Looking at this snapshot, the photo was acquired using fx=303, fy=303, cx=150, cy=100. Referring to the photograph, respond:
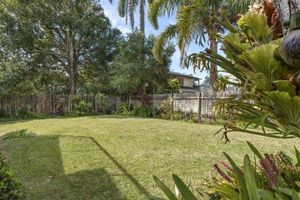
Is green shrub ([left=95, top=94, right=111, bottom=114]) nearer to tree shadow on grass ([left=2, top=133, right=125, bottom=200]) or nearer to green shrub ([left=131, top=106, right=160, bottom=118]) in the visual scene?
green shrub ([left=131, top=106, right=160, bottom=118])

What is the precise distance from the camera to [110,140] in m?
7.82

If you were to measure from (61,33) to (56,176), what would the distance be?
55.7 ft

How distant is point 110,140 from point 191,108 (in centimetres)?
702

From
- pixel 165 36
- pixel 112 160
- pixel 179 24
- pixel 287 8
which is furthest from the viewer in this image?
pixel 165 36

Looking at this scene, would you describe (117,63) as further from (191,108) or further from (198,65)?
(198,65)

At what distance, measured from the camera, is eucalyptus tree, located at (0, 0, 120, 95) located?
18453 millimetres

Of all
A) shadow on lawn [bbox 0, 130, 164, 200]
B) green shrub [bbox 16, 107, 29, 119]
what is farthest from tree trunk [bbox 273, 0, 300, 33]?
green shrub [bbox 16, 107, 29, 119]

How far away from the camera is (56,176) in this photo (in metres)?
4.70

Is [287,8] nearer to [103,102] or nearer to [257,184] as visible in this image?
[257,184]

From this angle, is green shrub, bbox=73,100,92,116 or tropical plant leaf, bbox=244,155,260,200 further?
green shrub, bbox=73,100,92,116

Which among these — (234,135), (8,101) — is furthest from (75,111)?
(234,135)

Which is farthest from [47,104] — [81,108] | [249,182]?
[249,182]

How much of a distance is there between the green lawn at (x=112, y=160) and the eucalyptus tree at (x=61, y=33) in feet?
38.9

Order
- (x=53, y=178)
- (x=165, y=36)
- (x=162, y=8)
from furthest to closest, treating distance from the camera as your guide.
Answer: (x=165, y=36), (x=162, y=8), (x=53, y=178)
